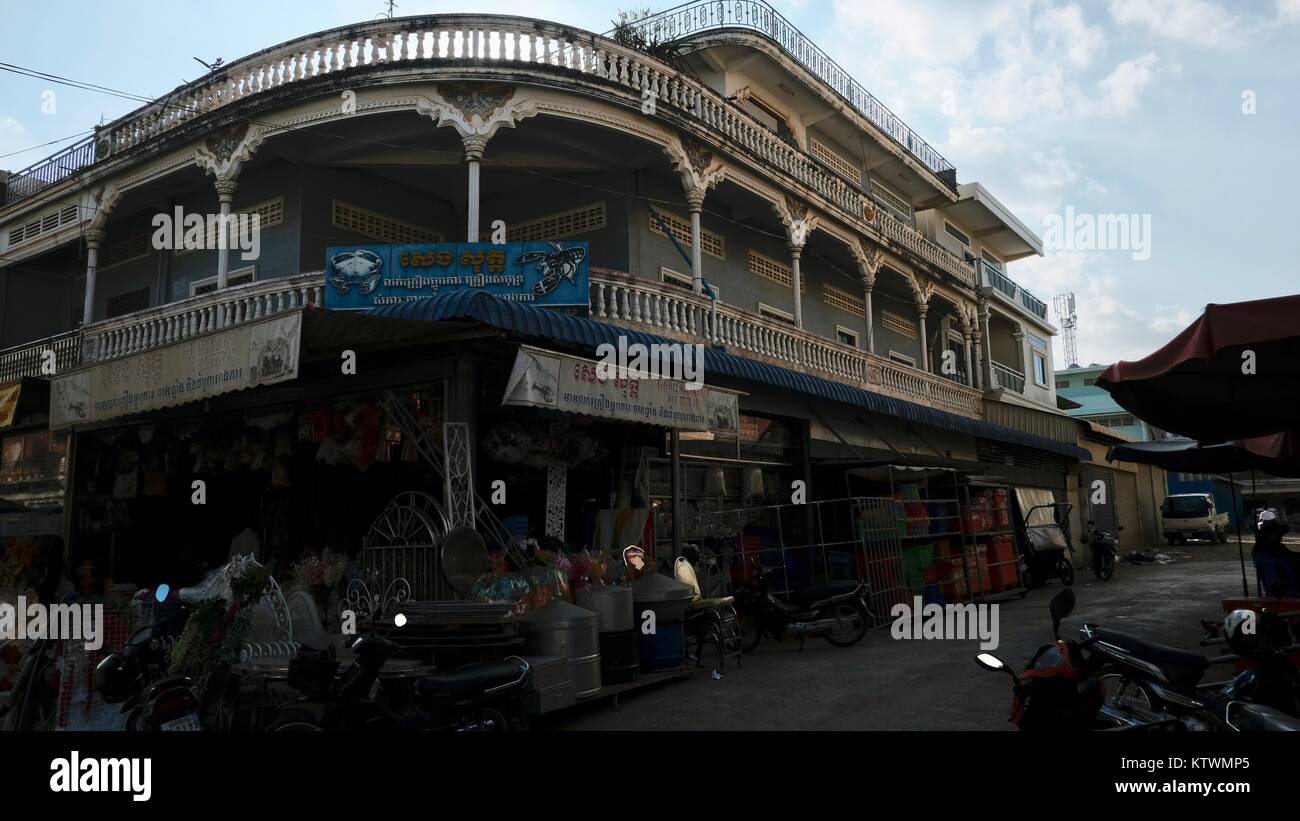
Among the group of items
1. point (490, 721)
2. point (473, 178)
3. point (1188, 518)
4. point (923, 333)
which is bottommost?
point (490, 721)

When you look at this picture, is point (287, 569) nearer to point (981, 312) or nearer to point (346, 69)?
point (346, 69)

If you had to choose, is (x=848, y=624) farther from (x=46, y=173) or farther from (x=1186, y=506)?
(x=1186, y=506)

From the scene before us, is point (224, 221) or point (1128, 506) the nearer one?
point (224, 221)

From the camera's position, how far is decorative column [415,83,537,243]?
1130 centimetres

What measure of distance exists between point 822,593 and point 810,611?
302 millimetres

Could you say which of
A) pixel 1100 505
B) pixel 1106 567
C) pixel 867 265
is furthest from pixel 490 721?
pixel 1100 505

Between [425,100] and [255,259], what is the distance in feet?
14.0

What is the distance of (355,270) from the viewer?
1057cm

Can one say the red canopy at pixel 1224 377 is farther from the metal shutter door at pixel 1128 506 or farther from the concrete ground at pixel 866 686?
the metal shutter door at pixel 1128 506

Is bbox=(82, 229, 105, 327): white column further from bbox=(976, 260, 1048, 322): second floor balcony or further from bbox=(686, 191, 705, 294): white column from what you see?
bbox=(976, 260, 1048, 322): second floor balcony

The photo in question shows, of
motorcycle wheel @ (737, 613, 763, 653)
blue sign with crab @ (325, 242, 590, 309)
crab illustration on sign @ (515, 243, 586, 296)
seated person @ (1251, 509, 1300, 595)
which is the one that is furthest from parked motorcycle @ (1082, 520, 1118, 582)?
crab illustration on sign @ (515, 243, 586, 296)

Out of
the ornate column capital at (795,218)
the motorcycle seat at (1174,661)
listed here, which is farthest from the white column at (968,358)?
the motorcycle seat at (1174,661)

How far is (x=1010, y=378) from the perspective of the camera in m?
26.4

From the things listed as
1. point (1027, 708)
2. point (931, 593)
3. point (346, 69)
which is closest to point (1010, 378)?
point (931, 593)
